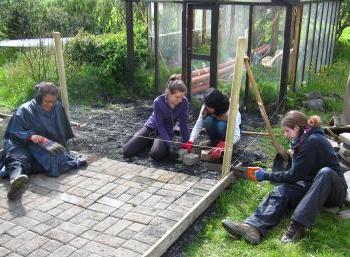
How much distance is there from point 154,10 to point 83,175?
17.7 ft

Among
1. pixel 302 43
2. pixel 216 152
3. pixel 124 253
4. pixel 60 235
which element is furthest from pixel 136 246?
pixel 302 43

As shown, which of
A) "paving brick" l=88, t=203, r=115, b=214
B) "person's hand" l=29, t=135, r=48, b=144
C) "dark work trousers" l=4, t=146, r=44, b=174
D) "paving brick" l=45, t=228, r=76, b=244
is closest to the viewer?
"paving brick" l=45, t=228, r=76, b=244

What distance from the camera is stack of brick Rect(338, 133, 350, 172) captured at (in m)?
5.67

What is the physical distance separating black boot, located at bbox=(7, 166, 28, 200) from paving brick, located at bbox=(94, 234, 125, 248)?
140cm

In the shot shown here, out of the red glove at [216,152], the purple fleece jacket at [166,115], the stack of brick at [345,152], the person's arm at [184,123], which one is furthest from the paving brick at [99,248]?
the stack of brick at [345,152]

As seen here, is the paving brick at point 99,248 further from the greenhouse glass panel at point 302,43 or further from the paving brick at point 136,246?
the greenhouse glass panel at point 302,43

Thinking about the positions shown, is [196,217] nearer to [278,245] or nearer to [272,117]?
[278,245]

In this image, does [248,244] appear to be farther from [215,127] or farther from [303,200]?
[215,127]

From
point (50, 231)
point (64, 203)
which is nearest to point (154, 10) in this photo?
point (64, 203)

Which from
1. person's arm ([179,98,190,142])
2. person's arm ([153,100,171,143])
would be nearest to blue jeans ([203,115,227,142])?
person's arm ([179,98,190,142])

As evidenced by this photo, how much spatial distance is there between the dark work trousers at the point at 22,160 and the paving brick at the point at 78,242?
5.55 ft

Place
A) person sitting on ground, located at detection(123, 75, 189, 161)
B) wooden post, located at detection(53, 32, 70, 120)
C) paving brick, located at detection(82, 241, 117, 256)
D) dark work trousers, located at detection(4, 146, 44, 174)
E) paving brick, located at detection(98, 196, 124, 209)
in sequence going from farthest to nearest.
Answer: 1. wooden post, located at detection(53, 32, 70, 120)
2. person sitting on ground, located at detection(123, 75, 189, 161)
3. dark work trousers, located at detection(4, 146, 44, 174)
4. paving brick, located at detection(98, 196, 124, 209)
5. paving brick, located at detection(82, 241, 117, 256)

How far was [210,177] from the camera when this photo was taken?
585 centimetres

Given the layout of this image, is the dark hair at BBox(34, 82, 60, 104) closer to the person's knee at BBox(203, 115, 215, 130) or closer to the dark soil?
the dark soil
